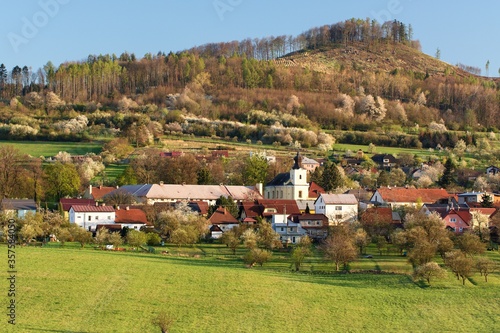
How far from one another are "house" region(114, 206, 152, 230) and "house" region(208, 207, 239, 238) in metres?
4.99

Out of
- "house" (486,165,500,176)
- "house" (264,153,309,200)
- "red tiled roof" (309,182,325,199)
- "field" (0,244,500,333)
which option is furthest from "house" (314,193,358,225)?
"house" (486,165,500,176)

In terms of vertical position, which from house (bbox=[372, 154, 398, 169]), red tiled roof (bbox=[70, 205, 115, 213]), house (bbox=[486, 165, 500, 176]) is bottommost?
red tiled roof (bbox=[70, 205, 115, 213])

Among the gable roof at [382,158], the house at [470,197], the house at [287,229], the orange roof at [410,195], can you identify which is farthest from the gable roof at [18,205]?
the gable roof at [382,158]

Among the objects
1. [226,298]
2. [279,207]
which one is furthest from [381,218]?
[226,298]

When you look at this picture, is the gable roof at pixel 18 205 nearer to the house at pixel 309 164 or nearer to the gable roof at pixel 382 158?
the house at pixel 309 164

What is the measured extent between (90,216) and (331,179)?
28538 mm

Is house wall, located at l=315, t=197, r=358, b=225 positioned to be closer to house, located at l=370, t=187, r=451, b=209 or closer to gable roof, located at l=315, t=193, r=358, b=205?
gable roof, located at l=315, t=193, r=358, b=205

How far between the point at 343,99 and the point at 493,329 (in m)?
102

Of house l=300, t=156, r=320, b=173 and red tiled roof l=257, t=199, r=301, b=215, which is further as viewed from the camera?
house l=300, t=156, r=320, b=173

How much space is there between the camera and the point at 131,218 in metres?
58.8

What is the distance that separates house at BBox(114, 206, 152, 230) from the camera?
57938 mm

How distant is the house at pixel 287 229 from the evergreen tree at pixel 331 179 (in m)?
19.4

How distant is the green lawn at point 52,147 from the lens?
305 ft

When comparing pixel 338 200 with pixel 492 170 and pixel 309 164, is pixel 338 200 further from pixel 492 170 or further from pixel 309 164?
pixel 492 170
